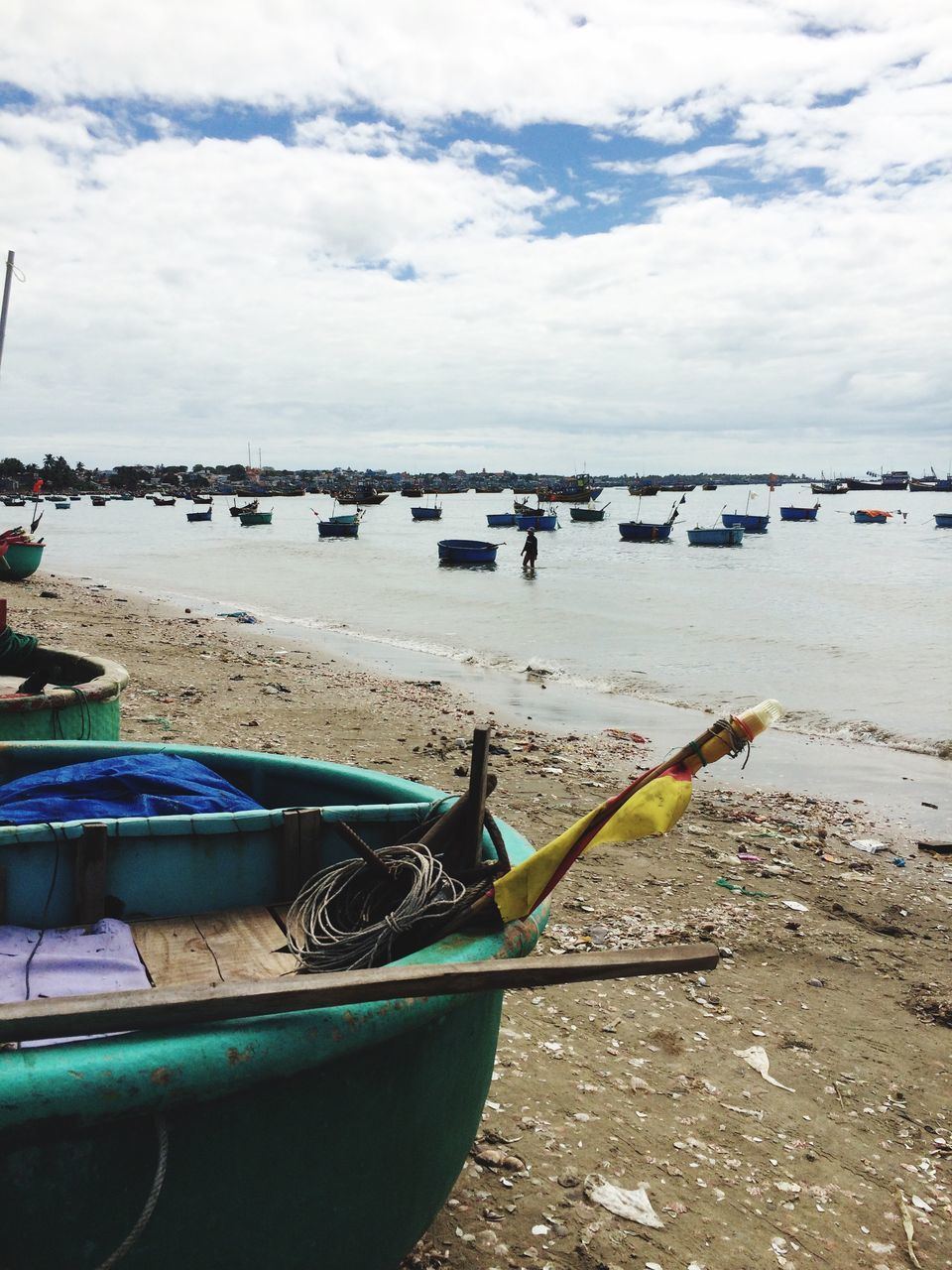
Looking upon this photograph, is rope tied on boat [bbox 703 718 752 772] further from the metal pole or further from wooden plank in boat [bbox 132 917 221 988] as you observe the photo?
the metal pole

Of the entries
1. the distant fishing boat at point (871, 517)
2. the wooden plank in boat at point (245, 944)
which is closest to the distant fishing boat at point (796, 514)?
the distant fishing boat at point (871, 517)

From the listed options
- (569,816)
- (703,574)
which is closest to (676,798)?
(569,816)

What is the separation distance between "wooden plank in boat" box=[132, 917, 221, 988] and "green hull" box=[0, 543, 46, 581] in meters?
22.8

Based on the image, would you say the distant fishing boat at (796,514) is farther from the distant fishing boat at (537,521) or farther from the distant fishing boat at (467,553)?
the distant fishing boat at (467,553)

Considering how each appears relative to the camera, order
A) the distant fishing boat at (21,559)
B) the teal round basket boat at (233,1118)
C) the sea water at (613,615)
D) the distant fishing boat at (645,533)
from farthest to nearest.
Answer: the distant fishing boat at (645,533), the distant fishing boat at (21,559), the sea water at (613,615), the teal round basket boat at (233,1118)

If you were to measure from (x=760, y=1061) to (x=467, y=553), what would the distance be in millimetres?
39822

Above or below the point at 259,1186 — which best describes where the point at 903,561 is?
above

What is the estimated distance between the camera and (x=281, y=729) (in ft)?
35.7

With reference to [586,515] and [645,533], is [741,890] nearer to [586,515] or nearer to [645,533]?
[645,533]

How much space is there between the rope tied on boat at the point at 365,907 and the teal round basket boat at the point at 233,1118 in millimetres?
202

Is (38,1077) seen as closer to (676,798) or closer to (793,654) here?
(676,798)

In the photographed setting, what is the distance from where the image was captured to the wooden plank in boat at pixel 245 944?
3242 mm

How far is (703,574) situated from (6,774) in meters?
42.8

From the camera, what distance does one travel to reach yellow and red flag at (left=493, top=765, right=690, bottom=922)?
9.03 ft
